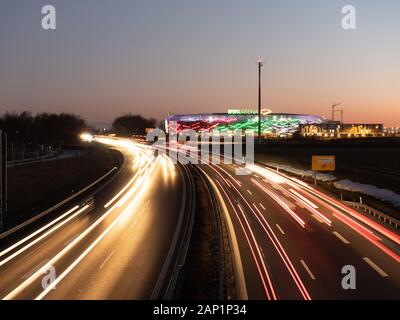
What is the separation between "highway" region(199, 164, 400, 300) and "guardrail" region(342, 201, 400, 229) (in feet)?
3.52

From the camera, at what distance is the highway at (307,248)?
19.2m

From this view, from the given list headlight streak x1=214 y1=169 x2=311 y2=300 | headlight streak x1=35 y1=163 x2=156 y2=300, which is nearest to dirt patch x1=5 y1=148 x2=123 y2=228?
headlight streak x1=35 y1=163 x2=156 y2=300

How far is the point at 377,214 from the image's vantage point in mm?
34188

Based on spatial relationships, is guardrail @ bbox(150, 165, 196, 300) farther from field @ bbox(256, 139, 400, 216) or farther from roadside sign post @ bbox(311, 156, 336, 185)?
field @ bbox(256, 139, 400, 216)

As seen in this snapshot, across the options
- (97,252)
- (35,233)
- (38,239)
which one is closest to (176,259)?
(97,252)

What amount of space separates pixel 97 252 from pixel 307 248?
11.2 meters

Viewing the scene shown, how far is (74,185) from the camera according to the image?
55938 millimetres

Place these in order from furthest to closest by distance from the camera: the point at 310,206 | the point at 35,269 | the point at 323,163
Result: 1. the point at 323,163
2. the point at 310,206
3. the point at 35,269

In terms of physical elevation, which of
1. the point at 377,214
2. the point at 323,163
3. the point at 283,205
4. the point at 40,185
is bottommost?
the point at 40,185

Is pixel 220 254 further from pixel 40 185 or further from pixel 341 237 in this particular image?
pixel 40 185

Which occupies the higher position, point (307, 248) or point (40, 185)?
point (307, 248)

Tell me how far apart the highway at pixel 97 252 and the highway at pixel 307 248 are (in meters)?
4.31

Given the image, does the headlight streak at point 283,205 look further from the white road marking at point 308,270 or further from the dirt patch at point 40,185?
the dirt patch at point 40,185
